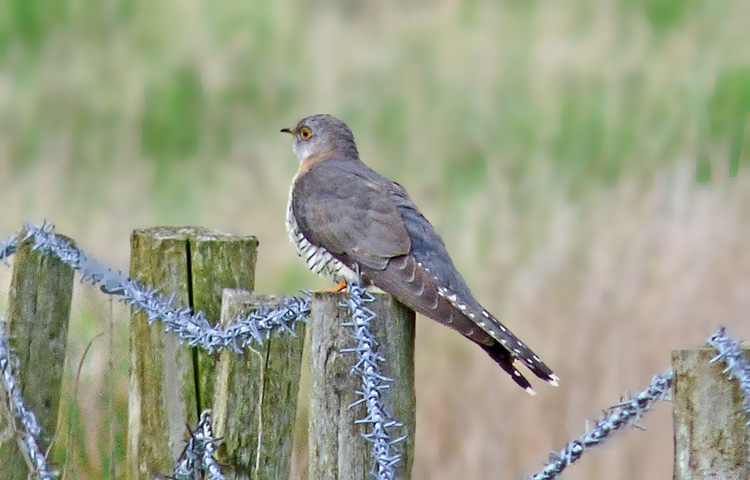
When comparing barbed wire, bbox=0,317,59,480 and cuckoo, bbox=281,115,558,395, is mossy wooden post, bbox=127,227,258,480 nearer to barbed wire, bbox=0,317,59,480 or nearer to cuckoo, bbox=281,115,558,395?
barbed wire, bbox=0,317,59,480

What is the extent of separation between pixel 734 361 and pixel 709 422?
0.11 m

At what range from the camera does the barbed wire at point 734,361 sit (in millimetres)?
1788

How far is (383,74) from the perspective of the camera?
387 inches

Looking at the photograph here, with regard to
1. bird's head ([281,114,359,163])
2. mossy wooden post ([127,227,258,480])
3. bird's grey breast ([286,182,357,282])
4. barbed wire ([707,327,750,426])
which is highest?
bird's head ([281,114,359,163])

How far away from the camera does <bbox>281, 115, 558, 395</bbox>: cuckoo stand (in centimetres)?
297

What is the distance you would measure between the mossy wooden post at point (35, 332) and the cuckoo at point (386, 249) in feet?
2.87

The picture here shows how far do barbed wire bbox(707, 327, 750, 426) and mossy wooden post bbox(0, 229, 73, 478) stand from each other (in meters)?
1.66

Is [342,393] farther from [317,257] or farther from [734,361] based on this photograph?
[317,257]

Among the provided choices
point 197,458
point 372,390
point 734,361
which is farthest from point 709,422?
point 197,458

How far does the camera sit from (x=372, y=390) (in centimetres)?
216

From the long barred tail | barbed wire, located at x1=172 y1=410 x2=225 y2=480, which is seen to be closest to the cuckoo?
the long barred tail

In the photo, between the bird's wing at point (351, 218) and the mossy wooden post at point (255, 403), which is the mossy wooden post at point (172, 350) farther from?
the bird's wing at point (351, 218)

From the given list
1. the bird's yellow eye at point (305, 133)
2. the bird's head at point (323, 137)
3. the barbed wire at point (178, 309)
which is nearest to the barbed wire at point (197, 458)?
the barbed wire at point (178, 309)

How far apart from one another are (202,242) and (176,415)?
43 centimetres
